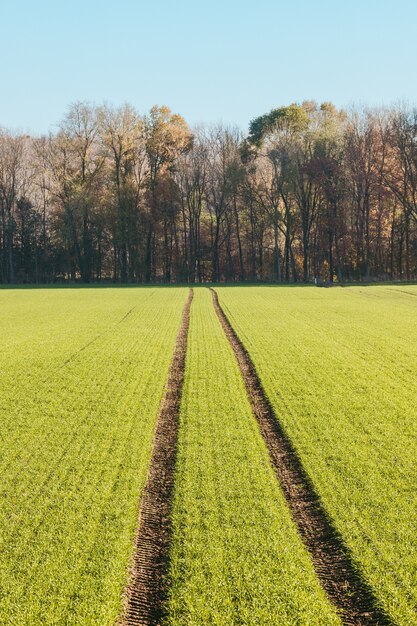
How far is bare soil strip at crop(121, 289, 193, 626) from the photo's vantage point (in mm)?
6277

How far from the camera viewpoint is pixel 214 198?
74.1 meters

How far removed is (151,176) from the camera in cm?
7400

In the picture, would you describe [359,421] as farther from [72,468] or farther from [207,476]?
[72,468]

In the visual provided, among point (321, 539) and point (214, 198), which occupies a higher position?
point (214, 198)

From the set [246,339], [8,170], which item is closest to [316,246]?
[8,170]

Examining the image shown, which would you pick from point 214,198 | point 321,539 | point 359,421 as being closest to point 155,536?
point 321,539

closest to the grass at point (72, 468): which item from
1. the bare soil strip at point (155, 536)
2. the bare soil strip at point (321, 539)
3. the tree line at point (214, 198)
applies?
the bare soil strip at point (155, 536)

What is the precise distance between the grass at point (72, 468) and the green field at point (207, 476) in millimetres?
29

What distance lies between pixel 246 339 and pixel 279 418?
34.7 feet

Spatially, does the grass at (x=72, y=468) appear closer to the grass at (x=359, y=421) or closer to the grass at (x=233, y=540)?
the grass at (x=233, y=540)

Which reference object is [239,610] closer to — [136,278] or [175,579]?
[175,579]

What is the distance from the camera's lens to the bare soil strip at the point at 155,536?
6.28 metres

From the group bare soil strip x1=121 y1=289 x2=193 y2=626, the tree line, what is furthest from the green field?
the tree line

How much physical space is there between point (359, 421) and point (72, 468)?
628 cm
